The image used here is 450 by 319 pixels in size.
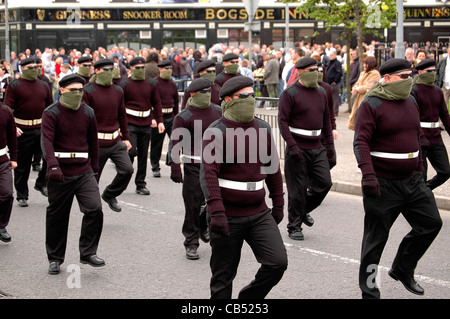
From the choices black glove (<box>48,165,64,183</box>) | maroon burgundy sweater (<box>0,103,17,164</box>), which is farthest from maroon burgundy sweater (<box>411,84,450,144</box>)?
maroon burgundy sweater (<box>0,103,17,164</box>)

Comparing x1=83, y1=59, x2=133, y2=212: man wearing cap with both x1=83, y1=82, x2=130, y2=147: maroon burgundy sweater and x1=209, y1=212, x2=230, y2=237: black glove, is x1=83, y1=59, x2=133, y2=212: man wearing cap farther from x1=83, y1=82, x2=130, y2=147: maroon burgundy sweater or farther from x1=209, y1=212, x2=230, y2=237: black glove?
x1=209, y1=212, x2=230, y2=237: black glove

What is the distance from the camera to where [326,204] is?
1086cm

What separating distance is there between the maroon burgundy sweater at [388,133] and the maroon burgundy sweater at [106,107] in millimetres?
4045

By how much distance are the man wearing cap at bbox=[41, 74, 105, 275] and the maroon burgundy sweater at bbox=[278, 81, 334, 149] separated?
2.23 meters

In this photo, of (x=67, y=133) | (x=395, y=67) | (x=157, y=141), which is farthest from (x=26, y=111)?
(x=395, y=67)

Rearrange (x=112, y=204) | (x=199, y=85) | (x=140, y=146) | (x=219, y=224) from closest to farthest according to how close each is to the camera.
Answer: (x=219, y=224), (x=199, y=85), (x=112, y=204), (x=140, y=146)

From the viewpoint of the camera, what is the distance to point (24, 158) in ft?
37.0

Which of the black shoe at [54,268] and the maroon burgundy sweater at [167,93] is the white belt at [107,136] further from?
the maroon burgundy sweater at [167,93]

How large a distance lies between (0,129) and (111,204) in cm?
227

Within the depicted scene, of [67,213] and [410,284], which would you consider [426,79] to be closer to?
[410,284]

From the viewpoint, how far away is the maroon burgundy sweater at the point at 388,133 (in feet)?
20.9

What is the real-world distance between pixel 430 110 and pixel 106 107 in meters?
3.94

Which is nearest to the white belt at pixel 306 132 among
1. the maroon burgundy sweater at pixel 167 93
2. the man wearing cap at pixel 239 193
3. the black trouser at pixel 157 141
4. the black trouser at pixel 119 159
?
the black trouser at pixel 119 159
